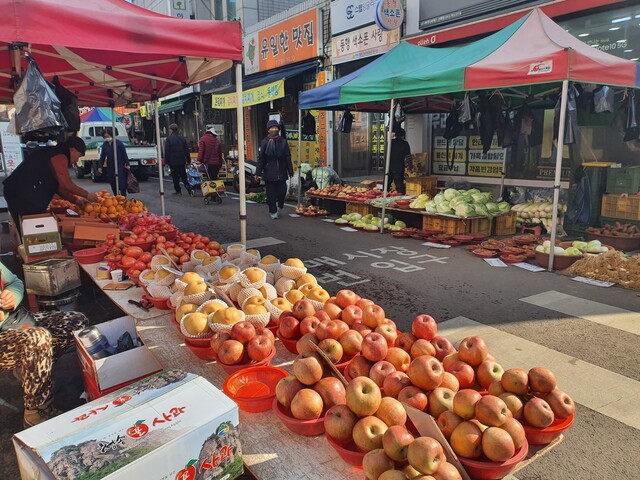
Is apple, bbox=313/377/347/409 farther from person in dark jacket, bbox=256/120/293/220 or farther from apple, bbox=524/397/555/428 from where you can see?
person in dark jacket, bbox=256/120/293/220

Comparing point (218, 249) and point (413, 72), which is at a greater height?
point (413, 72)

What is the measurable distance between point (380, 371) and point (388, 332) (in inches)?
16.6

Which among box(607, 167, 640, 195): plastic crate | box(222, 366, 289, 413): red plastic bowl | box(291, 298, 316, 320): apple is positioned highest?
box(607, 167, 640, 195): plastic crate

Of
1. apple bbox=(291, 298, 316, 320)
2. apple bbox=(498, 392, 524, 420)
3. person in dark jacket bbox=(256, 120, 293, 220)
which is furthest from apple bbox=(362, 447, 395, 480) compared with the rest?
person in dark jacket bbox=(256, 120, 293, 220)

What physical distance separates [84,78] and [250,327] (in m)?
6.62

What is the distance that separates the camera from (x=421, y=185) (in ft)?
38.5

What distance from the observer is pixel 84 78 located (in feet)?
24.1

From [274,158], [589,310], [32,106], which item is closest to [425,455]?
[32,106]

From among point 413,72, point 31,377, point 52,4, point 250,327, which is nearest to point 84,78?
point 52,4

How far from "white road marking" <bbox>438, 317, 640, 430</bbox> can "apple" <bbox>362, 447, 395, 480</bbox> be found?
2451 millimetres

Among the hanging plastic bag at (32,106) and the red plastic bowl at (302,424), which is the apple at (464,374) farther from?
the hanging plastic bag at (32,106)

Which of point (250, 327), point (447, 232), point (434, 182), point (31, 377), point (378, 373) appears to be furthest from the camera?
point (434, 182)

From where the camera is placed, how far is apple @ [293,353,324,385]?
205cm

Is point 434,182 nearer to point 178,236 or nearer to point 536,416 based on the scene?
point 178,236
